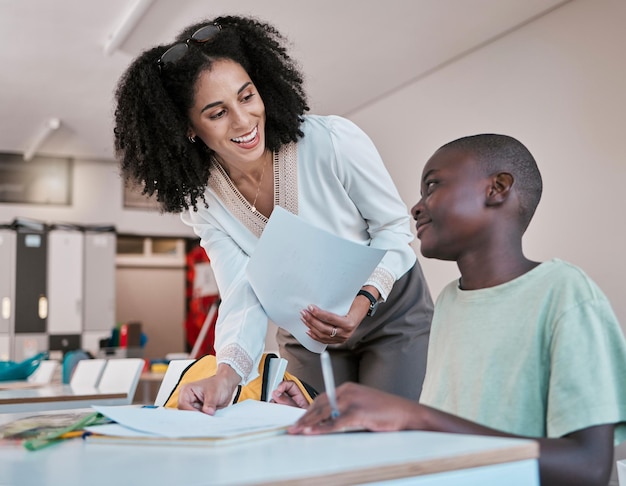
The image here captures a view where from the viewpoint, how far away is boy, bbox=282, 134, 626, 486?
0.81 meters

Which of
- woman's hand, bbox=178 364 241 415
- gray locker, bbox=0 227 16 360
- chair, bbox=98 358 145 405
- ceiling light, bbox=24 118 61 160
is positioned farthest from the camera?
gray locker, bbox=0 227 16 360

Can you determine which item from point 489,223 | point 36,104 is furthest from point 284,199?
point 36,104

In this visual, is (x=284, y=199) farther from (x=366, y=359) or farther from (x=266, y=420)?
(x=266, y=420)

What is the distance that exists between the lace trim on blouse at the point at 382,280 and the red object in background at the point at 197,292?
6716 mm

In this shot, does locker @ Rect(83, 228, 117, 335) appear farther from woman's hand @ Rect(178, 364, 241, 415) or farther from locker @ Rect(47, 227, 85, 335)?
woman's hand @ Rect(178, 364, 241, 415)

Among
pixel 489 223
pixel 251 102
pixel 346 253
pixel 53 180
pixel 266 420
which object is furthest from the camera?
pixel 53 180

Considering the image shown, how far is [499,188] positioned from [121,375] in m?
2.27

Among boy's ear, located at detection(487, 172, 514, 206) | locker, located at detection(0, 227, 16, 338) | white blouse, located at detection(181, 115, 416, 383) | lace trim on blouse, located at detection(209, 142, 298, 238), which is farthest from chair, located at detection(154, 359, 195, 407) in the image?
locker, located at detection(0, 227, 16, 338)

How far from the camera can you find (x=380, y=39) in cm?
533

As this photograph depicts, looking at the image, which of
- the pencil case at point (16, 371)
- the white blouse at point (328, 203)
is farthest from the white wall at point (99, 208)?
the white blouse at point (328, 203)

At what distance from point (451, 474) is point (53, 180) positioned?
8511mm

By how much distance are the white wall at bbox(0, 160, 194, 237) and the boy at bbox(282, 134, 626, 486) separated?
300 inches

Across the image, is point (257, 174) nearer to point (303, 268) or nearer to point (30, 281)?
point (303, 268)

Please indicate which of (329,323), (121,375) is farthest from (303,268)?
(121,375)
